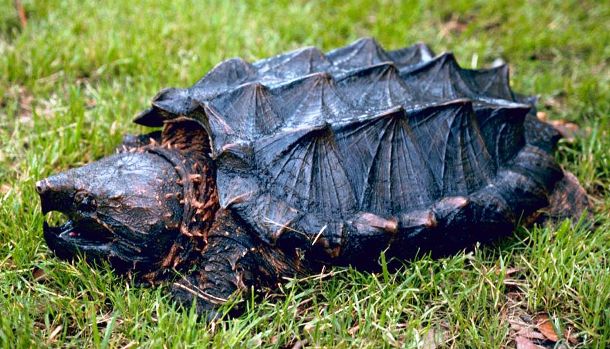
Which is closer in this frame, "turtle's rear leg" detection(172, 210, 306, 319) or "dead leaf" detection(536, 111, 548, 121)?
"turtle's rear leg" detection(172, 210, 306, 319)

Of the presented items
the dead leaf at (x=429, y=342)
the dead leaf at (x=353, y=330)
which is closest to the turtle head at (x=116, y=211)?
the dead leaf at (x=353, y=330)

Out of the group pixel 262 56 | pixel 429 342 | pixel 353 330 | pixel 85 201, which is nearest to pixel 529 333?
pixel 429 342

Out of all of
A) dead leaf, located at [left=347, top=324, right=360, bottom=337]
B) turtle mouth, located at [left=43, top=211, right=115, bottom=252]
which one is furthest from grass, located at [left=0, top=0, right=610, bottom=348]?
turtle mouth, located at [left=43, top=211, right=115, bottom=252]

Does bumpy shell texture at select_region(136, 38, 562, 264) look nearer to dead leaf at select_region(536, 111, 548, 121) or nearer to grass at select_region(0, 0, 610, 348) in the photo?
grass at select_region(0, 0, 610, 348)

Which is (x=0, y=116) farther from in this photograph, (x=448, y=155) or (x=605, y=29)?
(x=605, y=29)

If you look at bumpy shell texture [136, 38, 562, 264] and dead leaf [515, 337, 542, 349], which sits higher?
bumpy shell texture [136, 38, 562, 264]

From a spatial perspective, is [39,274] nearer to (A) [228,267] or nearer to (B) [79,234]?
(B) [79,234]
